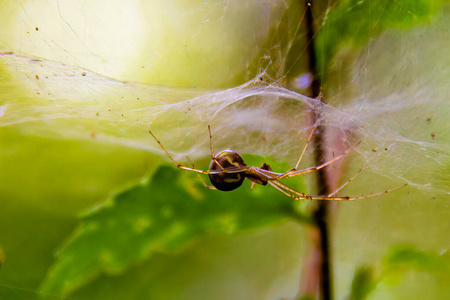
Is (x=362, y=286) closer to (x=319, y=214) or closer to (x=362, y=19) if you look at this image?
(x=319, y=214)

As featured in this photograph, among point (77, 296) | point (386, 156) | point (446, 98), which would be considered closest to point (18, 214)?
point (77, 296)

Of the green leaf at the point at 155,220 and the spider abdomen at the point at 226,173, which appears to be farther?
the spider abdomen at the point at 226,173

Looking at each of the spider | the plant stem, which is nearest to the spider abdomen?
the spider

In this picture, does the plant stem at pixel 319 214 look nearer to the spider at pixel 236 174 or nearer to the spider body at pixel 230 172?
the spider at pixel 236 174

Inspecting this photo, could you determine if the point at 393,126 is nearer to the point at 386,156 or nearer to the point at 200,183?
the point at 386,156

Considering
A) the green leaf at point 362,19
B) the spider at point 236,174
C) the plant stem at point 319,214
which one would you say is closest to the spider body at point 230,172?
the spider at point 236,174

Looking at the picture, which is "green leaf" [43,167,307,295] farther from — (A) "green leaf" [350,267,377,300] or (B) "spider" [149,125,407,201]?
(A) "green leaf" [350,267,377,300]
